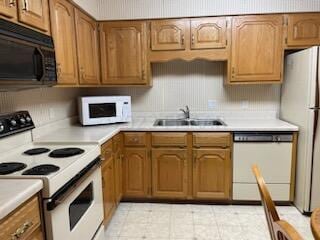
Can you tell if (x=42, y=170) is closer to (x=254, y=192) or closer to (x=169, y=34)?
(x=169, y=34)

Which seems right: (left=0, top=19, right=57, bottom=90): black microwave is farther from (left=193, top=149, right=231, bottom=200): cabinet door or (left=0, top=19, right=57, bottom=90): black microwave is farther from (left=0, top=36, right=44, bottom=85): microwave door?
(left=193, top=149, right=231, bottom=200): cabinet door

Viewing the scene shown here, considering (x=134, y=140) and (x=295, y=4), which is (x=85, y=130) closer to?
(x=134, y=140)

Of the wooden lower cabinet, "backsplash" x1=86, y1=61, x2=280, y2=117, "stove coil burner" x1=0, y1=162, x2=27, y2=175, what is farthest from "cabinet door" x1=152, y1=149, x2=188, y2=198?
"stove coil burner" x1=0, y1=162, x2=27, y2=175

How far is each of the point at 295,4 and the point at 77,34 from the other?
2286mm

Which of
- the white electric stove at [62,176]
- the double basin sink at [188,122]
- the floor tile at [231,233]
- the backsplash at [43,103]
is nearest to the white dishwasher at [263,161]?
the floor tile at [231,233]

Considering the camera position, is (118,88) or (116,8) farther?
(118,88)

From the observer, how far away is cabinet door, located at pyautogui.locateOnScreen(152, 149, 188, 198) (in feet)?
9.01

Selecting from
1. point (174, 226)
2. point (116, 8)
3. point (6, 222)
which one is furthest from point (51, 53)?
point (174, 226)

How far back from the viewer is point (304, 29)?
2730mm

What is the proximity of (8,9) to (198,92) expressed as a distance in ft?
7.40

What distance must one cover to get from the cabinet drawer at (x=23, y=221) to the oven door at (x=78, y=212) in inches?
2.8

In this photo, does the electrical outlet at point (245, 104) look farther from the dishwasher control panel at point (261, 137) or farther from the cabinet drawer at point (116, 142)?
the cabinet drawer at point (116, 142)

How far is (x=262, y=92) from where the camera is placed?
10.3 ft

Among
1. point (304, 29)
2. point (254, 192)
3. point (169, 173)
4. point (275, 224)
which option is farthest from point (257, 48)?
point (275, 224)
